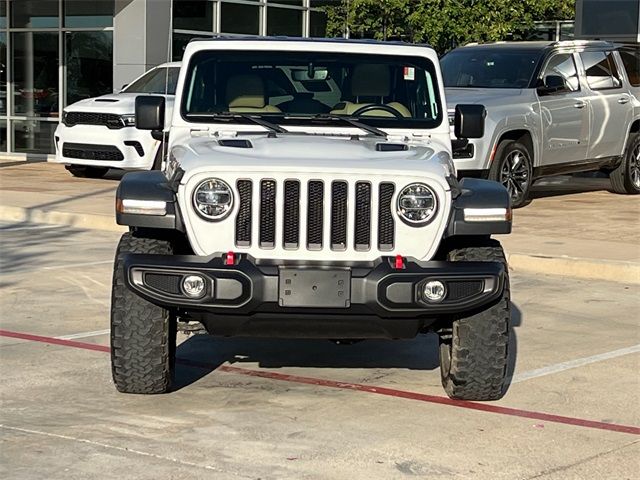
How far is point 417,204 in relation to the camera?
668 centimetres

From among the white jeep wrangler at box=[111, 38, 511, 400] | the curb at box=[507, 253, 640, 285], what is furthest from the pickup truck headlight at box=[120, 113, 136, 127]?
the white jeep wrangler at box=[111, 38, 511, 400]

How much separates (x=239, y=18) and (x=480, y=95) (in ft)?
31.7

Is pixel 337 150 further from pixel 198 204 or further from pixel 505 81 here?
pixel 505 81

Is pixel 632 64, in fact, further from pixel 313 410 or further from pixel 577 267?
pixel 313 410

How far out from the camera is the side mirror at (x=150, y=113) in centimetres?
802

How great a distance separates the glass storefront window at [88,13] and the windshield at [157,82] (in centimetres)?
377

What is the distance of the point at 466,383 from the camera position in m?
6.96

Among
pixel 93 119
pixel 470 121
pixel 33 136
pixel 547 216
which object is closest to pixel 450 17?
pixel 93 119

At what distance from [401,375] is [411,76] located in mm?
1793

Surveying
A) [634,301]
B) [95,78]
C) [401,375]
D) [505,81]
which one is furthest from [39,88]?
[401,375]

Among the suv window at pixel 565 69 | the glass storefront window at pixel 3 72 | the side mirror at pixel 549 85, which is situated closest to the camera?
the side mirror at pixel 549 85

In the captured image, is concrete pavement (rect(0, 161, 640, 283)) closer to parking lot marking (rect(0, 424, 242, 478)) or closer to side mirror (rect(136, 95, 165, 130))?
side mirror (rect(136, 95, 165, 130))

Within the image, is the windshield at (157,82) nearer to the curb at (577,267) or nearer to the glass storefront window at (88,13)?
the glass storefront window at (88,13)

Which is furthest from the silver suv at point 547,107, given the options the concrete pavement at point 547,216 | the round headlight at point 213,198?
the round headlight at point 213,198
